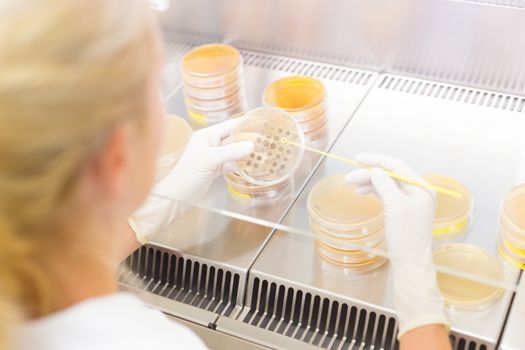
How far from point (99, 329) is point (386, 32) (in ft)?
Answer: 3.82

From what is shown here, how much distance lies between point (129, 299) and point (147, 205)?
599 mm

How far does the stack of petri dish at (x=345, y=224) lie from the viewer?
126 cm

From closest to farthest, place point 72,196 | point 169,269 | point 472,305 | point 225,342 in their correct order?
point 72,196
point 472,305
point 225,342
point 169,269

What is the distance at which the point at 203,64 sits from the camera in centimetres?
166

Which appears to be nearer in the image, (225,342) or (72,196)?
(72,196)

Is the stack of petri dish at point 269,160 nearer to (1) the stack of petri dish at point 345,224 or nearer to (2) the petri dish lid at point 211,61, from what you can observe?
(1) the stack of petri dish at point 345,224

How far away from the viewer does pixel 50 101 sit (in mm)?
667

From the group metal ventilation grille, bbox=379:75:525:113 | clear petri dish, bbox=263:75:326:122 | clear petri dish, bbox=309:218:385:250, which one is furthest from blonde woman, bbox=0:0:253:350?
metal ventilation grille, bbox=379:75:525:113

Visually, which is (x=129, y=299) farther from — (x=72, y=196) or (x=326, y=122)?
(x=326, y=122)

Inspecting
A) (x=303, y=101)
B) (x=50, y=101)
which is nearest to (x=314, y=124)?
(x=303, y=101)

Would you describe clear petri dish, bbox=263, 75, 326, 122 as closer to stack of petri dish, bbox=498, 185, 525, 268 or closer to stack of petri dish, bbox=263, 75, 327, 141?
stack of petri dish, bbox=263, 75, 327, 141

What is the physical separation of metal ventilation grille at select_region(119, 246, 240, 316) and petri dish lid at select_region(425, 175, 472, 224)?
1.40 ft

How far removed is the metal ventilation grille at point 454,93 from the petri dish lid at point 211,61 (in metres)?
0.37

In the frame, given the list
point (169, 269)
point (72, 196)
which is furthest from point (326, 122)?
point (72, 196)
